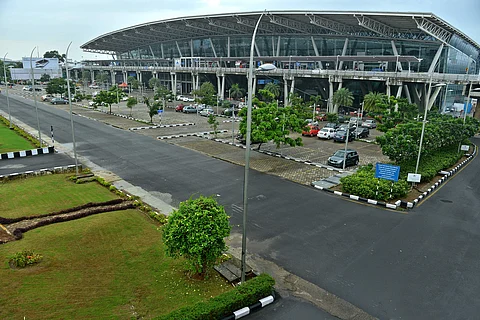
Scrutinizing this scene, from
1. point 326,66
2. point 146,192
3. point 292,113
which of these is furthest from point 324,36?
point 146,192

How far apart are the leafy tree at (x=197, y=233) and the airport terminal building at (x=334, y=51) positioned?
38771 mm

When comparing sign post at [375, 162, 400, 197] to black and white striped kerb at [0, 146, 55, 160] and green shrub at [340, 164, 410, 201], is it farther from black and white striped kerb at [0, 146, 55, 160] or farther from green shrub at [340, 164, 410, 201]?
black and white striped kerb at [0, 146, 55, 160]

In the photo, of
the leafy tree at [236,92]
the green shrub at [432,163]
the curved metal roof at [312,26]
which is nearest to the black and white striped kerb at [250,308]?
the green shrub at [432,163]

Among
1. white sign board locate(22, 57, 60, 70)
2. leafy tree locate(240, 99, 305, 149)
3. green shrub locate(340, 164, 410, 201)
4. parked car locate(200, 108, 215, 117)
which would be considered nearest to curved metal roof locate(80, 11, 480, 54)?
leafy tree locate(240, 99, 305, 149)

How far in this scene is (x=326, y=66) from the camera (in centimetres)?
6688

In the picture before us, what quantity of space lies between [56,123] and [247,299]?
1455 inches

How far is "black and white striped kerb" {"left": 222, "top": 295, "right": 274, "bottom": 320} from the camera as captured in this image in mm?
8928

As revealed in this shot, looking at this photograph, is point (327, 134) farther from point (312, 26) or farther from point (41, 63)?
point (41, 63)

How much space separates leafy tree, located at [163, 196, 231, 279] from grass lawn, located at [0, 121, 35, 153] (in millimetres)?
21423

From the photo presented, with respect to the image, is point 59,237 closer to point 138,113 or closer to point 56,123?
point 56,123

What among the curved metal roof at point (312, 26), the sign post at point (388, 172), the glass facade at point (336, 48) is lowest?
the sign post at point (388, 172)

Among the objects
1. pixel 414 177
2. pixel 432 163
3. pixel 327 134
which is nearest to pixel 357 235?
pixel 414 177

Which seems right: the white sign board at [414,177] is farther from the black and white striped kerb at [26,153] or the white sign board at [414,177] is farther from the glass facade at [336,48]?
the glass facade at [336,48]

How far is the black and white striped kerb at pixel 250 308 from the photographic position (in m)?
8.93
